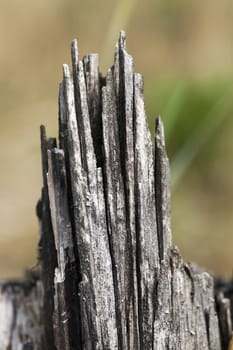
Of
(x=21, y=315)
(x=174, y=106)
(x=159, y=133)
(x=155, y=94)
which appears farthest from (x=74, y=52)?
(x=155, y=94)

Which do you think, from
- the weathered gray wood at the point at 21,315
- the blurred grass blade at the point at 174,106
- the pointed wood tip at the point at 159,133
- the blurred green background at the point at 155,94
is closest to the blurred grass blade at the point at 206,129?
the blurred green background at the point at 155,94

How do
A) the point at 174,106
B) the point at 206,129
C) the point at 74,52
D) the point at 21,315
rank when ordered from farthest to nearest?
1. the point at 206,129
2. the point at 174,106
3. the point at 21,315
4. the point at 74,52

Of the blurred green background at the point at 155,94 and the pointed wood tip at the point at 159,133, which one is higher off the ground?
the blurred green background at the point at 155,94

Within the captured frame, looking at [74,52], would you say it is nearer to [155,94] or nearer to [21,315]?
[21,315]

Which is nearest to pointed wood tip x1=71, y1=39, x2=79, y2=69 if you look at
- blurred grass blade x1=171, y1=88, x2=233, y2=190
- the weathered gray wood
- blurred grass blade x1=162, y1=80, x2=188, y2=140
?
the weathered gray wood

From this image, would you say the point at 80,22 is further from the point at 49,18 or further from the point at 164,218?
the point at 164,218

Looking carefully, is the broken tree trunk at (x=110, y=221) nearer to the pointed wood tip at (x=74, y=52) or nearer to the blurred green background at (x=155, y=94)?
the pointed wood tip at (x=74, y=52)
